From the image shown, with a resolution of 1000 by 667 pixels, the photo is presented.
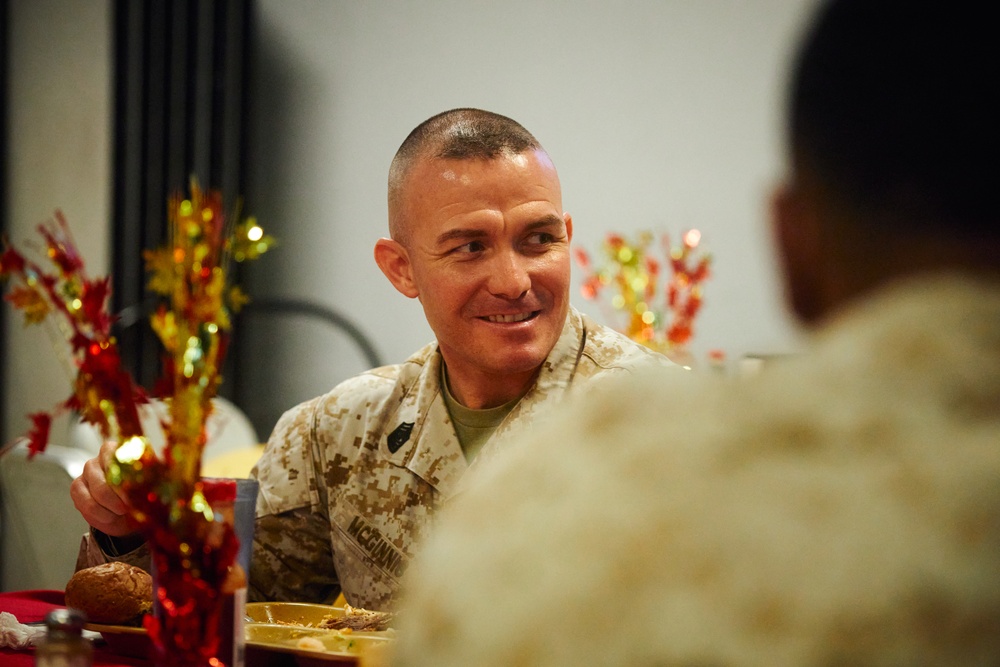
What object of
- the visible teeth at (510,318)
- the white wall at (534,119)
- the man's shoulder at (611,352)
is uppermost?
the white wall at (534,119)

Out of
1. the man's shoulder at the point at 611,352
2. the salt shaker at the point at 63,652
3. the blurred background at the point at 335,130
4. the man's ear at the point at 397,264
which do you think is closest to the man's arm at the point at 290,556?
the man's ear at the point at 397,264

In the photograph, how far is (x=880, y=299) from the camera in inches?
17.4

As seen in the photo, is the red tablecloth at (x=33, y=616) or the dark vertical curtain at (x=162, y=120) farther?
the dark vertical curtain at (x=162, y=120)

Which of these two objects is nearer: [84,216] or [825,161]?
[825,161]

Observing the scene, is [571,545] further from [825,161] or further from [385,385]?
[385,385]

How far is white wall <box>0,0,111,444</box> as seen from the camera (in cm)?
381

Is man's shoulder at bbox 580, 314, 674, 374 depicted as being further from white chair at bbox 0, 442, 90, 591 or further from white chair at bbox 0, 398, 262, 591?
white chair at bbox 0, 442, 90, 591

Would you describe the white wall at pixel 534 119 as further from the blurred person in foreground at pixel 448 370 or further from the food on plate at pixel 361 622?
the food on plate at pixel 361 622

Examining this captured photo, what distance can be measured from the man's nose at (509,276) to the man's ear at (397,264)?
0.19 m

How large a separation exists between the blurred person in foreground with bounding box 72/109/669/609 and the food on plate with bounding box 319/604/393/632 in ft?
1.36

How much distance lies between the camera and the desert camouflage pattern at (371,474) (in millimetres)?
1555

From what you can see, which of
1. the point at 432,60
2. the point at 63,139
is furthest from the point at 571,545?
the point at 63,139

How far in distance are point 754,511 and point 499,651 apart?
0.12 metres

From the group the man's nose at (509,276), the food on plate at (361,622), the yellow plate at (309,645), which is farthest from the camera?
the man's nose at (509,276)
